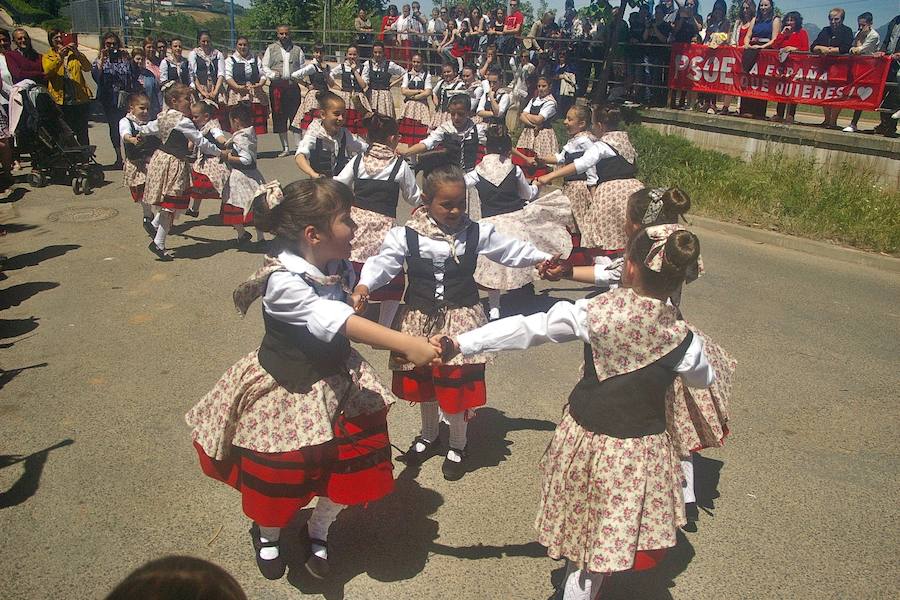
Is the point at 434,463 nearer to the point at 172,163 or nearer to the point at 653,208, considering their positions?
the point at 653,208

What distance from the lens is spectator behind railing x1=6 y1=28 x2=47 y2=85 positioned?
11.0 m

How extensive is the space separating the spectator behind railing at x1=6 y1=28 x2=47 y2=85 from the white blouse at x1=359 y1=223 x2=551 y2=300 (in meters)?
9.50

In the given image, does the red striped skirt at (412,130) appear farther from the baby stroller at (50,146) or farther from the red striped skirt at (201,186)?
the red striped skirt at (201,186)

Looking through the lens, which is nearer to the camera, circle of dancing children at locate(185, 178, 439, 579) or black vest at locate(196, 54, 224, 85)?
circle of dancing children at locate(185, 178, 439, 579)

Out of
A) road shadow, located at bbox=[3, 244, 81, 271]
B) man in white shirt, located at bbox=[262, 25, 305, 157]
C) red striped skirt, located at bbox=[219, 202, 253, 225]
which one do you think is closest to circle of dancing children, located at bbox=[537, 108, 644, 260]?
red striped skirt, located at bbox=[219, 202, 253, 225]

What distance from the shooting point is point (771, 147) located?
1179cm

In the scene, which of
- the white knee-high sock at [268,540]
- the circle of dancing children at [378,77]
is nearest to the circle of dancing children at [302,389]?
the white knee-high sock at [268,540]

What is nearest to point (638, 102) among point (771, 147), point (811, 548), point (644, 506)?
point (771, 147)

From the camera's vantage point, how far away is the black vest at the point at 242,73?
565 inches

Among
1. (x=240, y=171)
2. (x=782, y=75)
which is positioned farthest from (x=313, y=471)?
(x=782, y=75)

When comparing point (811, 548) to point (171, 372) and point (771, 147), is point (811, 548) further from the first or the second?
point (771, 147)

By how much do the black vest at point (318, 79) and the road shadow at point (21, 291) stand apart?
678 cm

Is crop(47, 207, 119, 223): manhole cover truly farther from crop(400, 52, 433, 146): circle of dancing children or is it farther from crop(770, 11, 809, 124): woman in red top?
crop(770, 11, 809, 124): woman in red top

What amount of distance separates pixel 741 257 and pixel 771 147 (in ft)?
11.7
